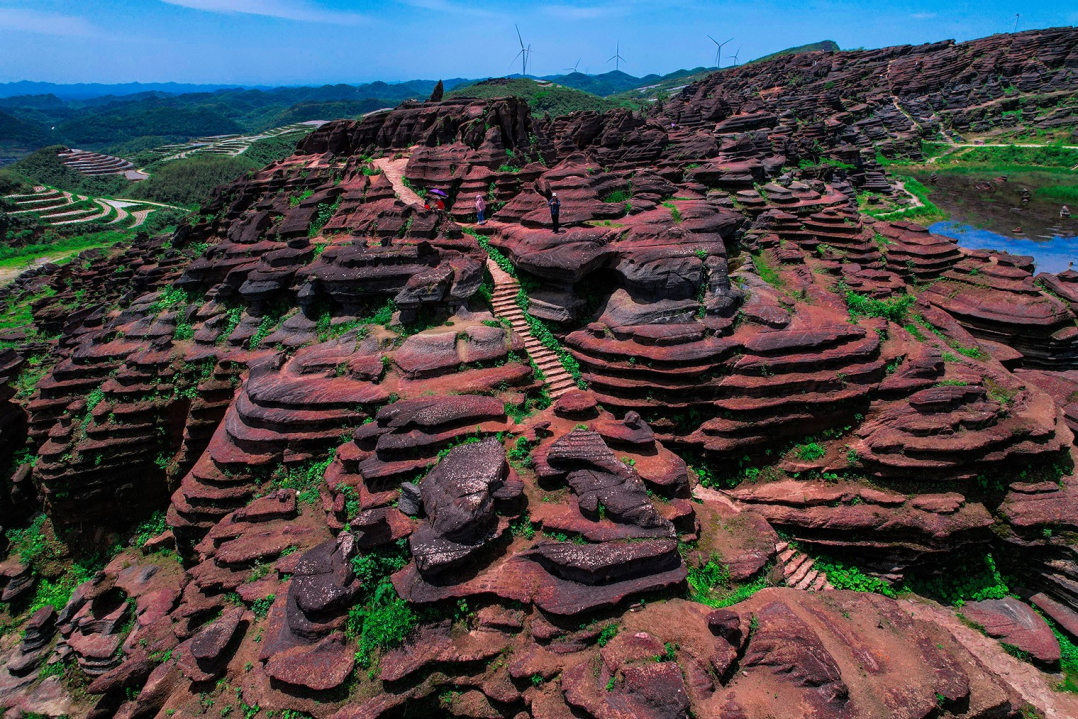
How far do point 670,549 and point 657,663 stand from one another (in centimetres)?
245

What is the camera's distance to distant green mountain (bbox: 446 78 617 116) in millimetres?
119000

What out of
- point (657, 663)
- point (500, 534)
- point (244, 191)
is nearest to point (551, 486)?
point (500, 534)

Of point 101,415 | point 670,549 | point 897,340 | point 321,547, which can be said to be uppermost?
point 897,340

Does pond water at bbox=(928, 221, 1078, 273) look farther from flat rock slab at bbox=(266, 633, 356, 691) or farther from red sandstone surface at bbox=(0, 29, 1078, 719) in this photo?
flat rock slab at bbox=(266, 633, 356, 691)

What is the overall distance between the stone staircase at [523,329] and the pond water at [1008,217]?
119 feet

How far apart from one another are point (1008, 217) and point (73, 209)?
135492mm

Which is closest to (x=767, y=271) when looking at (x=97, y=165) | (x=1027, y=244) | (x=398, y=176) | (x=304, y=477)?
(x=304, y=477)

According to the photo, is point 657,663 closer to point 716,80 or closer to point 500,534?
point 500,534

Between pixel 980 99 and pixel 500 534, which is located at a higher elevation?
pixel 980 99

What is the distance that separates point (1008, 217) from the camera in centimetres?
4841

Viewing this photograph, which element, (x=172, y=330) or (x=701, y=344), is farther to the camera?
(x=172, y=330)

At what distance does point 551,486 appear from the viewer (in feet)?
42.7

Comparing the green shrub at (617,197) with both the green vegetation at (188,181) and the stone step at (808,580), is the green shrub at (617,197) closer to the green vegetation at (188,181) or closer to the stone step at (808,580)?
the stone step at (808,580)

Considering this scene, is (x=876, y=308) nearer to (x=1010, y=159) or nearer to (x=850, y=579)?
(x=850, y=579)
